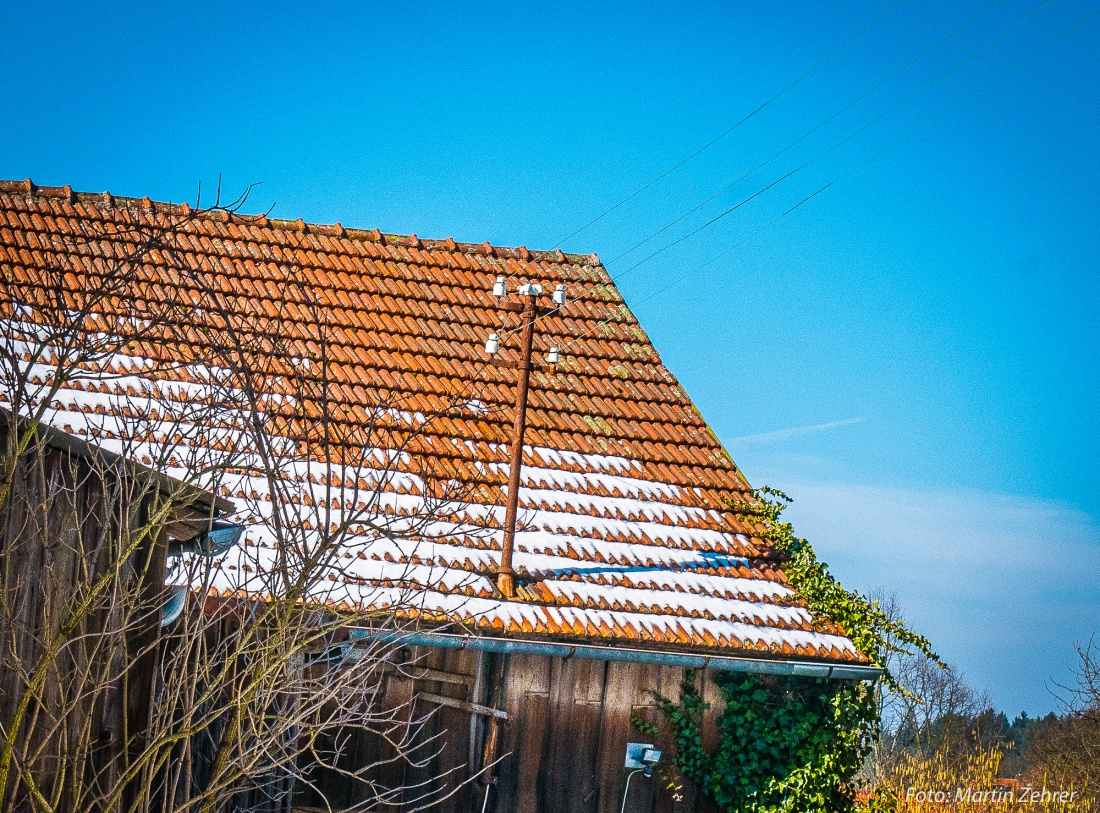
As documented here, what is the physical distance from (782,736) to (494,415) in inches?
164

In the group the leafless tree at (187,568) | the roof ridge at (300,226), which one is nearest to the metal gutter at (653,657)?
the leafless tree at (187,568)

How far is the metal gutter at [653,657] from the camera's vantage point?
8727 mm

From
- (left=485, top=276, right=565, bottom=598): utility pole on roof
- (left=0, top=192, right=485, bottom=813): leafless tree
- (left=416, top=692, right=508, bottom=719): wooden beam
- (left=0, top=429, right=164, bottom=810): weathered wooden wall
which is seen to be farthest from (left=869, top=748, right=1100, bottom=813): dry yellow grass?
(left=0, top=429, right=164, bottom=810): weathered wooden wall

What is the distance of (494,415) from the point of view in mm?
11352

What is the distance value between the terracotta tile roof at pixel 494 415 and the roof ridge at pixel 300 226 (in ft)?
0.08

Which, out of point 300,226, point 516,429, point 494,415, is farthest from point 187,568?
point 300,226

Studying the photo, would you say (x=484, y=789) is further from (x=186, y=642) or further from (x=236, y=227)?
(x=236, y=227)

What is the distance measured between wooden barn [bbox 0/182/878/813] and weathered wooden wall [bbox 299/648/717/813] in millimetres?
18

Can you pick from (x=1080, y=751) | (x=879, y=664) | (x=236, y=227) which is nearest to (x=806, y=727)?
(x=879, y=664)

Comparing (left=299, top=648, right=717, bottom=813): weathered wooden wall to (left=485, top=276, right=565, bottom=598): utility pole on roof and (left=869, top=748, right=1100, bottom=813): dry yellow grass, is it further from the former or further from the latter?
(left=869, top=748, right=1100, bottom=813): dry yellow grass

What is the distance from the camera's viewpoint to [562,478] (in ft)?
35.5

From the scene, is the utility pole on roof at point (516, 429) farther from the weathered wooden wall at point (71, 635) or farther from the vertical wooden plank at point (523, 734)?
the weathered wooden wall at point (71, 635)

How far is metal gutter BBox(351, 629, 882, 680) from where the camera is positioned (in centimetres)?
873

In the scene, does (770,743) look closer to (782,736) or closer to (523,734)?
(782,736)
